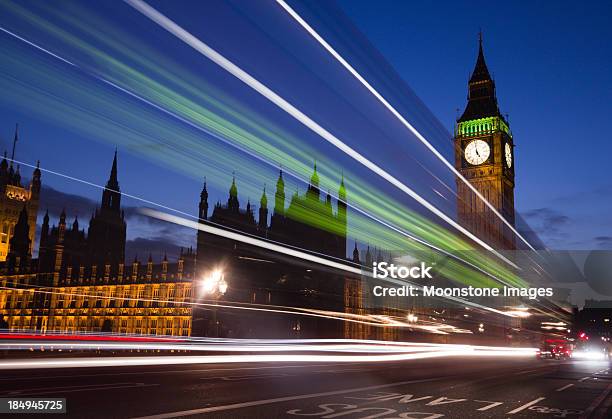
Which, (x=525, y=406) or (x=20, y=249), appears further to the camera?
(x=20, y=249)

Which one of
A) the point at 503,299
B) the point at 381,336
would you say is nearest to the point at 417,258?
the point at 503,299

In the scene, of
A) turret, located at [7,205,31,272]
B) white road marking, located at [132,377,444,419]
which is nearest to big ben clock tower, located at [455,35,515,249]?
turret, located at [7,205,31,272]

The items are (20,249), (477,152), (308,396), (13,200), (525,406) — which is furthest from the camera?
(13,200)

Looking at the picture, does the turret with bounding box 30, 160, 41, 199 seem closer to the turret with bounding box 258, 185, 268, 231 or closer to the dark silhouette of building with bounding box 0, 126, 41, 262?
the dark silhouette of building with bounding box 0, 126, 41, 262

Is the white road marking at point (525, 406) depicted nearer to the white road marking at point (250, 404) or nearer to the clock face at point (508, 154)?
the white road marking at point (250, 404)

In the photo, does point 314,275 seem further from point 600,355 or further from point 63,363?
point 63,363

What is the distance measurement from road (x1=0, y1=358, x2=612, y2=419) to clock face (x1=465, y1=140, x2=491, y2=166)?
88769mm

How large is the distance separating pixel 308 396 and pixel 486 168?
3737 inches

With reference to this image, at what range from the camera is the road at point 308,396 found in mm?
9578

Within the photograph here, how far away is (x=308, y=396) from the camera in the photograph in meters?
11.9

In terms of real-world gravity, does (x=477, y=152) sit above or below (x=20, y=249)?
above

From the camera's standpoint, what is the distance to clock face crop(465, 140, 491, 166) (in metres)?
102

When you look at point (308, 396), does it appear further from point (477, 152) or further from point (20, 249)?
point (20, 249)

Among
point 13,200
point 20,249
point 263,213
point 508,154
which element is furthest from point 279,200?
point 13,200
